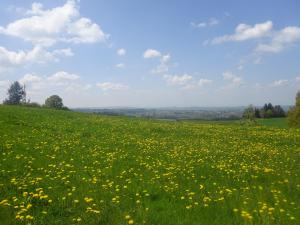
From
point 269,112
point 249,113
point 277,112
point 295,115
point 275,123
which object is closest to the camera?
point 295,115

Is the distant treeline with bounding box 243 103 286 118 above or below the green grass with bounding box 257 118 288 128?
above

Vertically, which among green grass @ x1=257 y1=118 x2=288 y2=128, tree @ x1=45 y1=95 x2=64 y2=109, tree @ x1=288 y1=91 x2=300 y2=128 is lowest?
green grass @ x1=257 y1=118 x2=288 y2=128

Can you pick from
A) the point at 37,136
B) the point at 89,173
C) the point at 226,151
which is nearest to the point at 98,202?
the point at 89,173

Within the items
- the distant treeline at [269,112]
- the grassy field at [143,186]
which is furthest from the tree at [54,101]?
the grassy field at [143,186]

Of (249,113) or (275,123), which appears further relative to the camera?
(249,113)

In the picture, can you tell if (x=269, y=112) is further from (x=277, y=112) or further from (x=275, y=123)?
(x=275, y=123)

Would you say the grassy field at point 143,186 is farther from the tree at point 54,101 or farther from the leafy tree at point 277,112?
the tree at point 54,101

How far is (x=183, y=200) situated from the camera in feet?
30.4

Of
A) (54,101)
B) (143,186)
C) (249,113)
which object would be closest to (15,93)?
(54,101)

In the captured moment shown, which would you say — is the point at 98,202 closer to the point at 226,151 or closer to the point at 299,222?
the point at 299,222

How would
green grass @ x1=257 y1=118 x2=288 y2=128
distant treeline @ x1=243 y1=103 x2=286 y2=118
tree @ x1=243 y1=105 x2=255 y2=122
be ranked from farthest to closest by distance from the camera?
distant treeline @ x1=243 y1=103 x2=286 y2=118 → tree @ x1=243 y1=105 x2=255 y2=122 → green grass @ x1=257 y1=118 x2=288 y2=128

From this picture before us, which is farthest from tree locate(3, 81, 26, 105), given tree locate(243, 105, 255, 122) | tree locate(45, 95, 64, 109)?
tree locate(243, 105, 255, 122)

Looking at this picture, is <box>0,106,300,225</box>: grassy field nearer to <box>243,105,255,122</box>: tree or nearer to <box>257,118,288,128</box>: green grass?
<box>257,118,288,128</box>: green grass

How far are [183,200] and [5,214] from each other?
4449 millimetres
